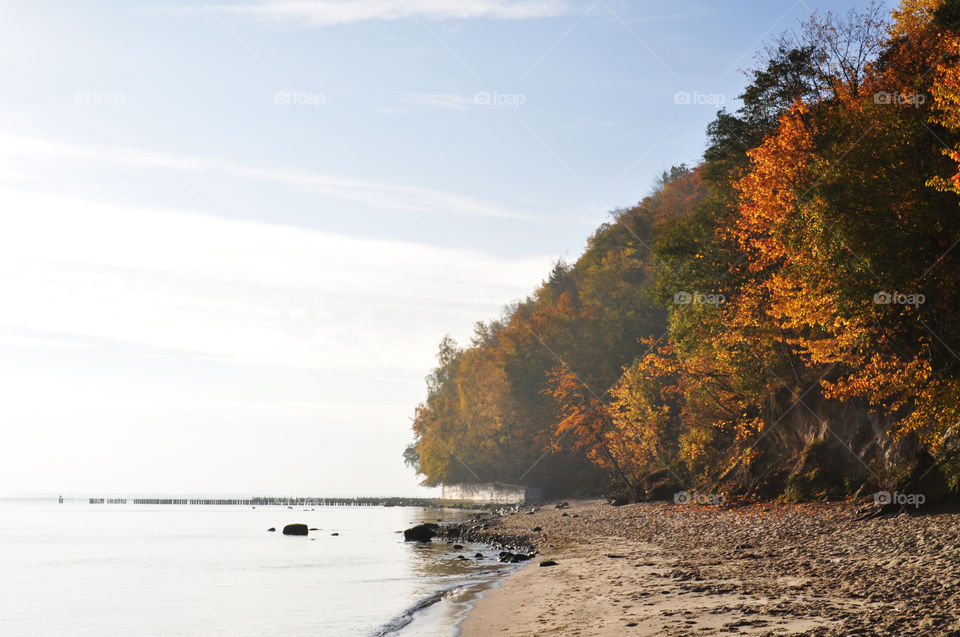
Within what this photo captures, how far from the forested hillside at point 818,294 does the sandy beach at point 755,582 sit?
13.7 ft

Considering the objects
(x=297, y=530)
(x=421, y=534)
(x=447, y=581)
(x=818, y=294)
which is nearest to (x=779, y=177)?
(x=818, y=294)

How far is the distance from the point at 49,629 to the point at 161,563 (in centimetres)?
2338

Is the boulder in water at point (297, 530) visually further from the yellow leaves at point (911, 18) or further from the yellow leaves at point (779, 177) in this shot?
the yellow leaves at point (911, 18)

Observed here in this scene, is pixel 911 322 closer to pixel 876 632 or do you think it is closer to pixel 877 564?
pixel 877 564

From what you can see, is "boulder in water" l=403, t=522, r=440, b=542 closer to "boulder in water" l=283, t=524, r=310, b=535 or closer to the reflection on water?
the reflection on water

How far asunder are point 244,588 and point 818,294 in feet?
90.1

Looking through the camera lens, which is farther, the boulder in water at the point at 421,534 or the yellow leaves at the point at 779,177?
the boulder in water at the point at 421,534

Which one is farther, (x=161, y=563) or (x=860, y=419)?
(x=161, y=563)

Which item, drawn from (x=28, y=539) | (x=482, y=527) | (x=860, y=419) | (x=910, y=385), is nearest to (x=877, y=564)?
(x=910, y=385)

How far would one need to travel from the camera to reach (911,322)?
2664 cm

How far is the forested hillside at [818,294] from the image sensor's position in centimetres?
2597

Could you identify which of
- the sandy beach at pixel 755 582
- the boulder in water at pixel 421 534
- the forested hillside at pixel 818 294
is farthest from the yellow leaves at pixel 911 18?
the boulder in water at pixel 421 534

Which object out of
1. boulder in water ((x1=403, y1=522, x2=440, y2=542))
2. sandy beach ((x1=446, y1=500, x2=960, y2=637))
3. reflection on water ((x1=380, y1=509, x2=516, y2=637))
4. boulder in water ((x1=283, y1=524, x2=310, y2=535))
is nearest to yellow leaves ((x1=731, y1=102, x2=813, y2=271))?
sandy beach ((x1=446, y1=500, x2=960, y2=637))

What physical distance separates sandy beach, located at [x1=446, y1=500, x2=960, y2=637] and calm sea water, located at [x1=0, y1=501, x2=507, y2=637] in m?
2.95
